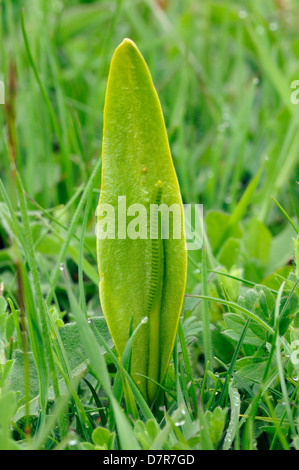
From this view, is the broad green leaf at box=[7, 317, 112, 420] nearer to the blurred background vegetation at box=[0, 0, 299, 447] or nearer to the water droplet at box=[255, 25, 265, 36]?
the blurred background vegetation at box=[0, 0, 299, 447]

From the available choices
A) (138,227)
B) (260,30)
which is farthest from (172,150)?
(138,227)

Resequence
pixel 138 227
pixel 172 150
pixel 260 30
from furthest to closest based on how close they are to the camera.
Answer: pixel 260 30 < pixel 172 150 < pixel 138 227

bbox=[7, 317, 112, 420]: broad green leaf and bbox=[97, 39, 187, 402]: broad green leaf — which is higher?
bbox=[97, 39, 187, 402]: broad green leaf

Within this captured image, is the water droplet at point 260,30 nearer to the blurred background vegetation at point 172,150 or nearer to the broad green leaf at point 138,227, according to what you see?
the blurred background vegetation at point 172,150

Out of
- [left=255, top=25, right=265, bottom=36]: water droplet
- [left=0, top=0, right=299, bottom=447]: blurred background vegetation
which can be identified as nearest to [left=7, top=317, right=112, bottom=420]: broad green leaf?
[left=0, top=0, right=299, bottom=447]: blurred background vegetation

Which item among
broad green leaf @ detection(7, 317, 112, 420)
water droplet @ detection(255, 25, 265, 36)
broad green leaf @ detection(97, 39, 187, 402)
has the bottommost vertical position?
broad green leaf @ detection(7, 317, 112, 420)

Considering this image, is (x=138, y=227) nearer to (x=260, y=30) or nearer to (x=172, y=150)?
(x=172, y=150)

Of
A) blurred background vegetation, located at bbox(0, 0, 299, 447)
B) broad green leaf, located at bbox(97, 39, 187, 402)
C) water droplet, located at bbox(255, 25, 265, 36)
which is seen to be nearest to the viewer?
broad green leaf, located at bbox(97, 39, 187, 402)

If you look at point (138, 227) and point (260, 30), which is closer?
point (138, 227)

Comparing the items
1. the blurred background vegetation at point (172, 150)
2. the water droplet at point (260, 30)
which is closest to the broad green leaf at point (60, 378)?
the blurred background vegetation at point (172, 150)
